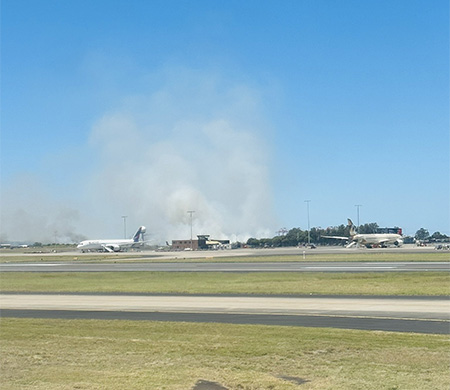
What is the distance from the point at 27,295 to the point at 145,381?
30994 millimetres

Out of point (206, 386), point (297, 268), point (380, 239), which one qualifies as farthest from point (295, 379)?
point (380, 239)

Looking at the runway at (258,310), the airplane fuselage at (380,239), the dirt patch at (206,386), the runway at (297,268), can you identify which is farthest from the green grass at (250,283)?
the airplane fuselage at (380,239)

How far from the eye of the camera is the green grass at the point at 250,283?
4212 cm

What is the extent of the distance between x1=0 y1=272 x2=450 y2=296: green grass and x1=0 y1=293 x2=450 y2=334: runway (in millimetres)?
4022

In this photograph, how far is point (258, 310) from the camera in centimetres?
3228

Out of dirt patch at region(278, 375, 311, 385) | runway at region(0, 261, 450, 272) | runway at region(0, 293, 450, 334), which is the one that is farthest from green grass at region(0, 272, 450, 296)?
dirt patch at region(278, 375, 311, 385)

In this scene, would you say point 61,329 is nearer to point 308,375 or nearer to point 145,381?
point 145,381

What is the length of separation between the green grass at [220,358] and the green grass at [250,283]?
56.9 feet

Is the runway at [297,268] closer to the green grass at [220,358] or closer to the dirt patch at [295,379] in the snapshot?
the green grass at [220,358]

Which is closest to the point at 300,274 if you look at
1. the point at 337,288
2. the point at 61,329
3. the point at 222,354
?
the point at 337,288

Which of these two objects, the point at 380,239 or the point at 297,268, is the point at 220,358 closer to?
the point at 297,268

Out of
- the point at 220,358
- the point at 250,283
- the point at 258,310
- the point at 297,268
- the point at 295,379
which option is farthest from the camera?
the point at 297,268

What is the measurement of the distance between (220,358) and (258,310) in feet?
42.3

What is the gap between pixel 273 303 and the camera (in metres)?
35.4
